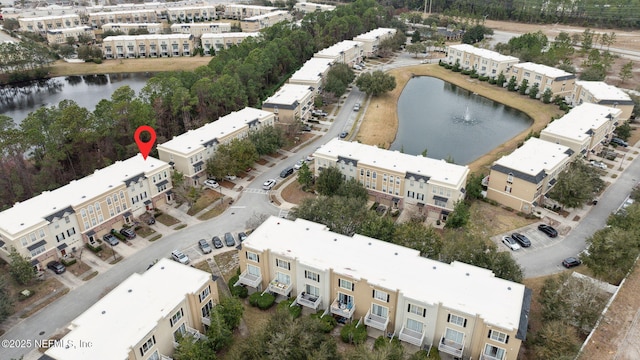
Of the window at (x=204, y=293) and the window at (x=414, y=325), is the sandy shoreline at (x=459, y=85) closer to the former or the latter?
the window at (x=414, y=325)

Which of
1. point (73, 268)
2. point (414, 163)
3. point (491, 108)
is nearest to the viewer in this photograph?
point (73, 268)

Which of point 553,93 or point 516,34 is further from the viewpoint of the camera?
point 516,34

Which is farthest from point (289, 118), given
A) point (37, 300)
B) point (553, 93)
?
point (553, 93)

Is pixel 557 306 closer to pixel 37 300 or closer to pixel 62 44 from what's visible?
pixel 37 300

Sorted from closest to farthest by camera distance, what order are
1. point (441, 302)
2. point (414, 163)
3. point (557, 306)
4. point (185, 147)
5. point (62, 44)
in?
1. point (441, 302)
2. point (557, 306)
3. point (414, 163)
4. point (185, 147)
5. point (62, 44)

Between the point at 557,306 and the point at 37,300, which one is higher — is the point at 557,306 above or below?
above

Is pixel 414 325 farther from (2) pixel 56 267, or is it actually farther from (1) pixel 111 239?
(2) pixel 56 267

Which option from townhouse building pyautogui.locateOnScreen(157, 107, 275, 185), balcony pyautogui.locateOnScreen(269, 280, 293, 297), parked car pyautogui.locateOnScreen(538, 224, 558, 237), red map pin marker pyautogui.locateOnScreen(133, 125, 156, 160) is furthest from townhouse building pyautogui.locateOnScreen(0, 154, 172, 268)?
parked car pyautogui.locateOnScreen(538, 224, 558, 237)
